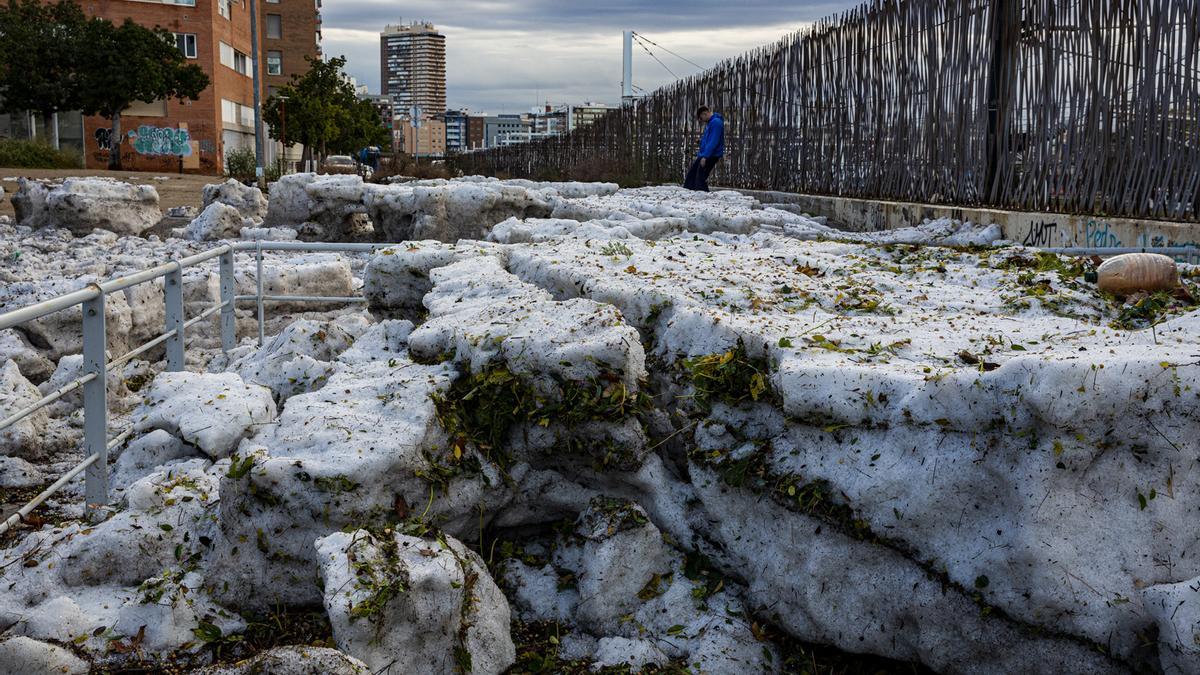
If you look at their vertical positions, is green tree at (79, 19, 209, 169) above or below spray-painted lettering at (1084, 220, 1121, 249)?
above

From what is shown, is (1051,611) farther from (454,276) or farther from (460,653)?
(454,276)

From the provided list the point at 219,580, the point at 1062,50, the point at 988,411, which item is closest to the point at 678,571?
the point at 988,411

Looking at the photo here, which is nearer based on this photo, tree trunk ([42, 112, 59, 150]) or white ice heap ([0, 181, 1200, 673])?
white ice heap ([0, 181, 1200, 673])

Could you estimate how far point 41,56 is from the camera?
4278 cm

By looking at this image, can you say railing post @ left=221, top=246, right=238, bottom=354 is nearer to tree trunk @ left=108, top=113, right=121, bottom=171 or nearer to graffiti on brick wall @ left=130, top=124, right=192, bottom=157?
tree trunk @ left=108, top=113, right=121, bottom=171

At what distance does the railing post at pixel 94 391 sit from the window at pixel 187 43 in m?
52.3

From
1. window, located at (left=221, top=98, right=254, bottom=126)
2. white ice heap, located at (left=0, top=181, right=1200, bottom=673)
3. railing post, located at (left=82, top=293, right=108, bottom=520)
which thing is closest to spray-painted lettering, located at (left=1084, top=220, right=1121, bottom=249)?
white ice heap, located at (left=0, top=181, right=1200, bottom=673)

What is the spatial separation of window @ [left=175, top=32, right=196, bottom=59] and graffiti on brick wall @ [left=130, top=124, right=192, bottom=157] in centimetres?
446

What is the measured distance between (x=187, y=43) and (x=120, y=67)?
8.66 metres

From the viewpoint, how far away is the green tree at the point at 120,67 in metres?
43.4

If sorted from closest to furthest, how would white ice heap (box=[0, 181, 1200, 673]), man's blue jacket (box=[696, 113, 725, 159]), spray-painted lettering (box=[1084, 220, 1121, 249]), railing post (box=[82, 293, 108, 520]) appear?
white ice heap (box=[0, 181, 1200, 673]) → railing post (box=[82, 293, 108, 520]) → spray-painted lettering (box=[1084, 220, 1121, 249]) → man's blue jacket (box=[696, 113, 725, 159])

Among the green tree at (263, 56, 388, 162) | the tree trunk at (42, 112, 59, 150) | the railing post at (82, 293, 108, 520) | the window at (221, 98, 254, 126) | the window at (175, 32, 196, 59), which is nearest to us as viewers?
the railing post at (82, 293, 108, 520)

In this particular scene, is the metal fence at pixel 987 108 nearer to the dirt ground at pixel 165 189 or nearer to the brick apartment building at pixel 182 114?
the dirt ground at pixel 165 189

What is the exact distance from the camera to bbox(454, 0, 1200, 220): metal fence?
725 cm
